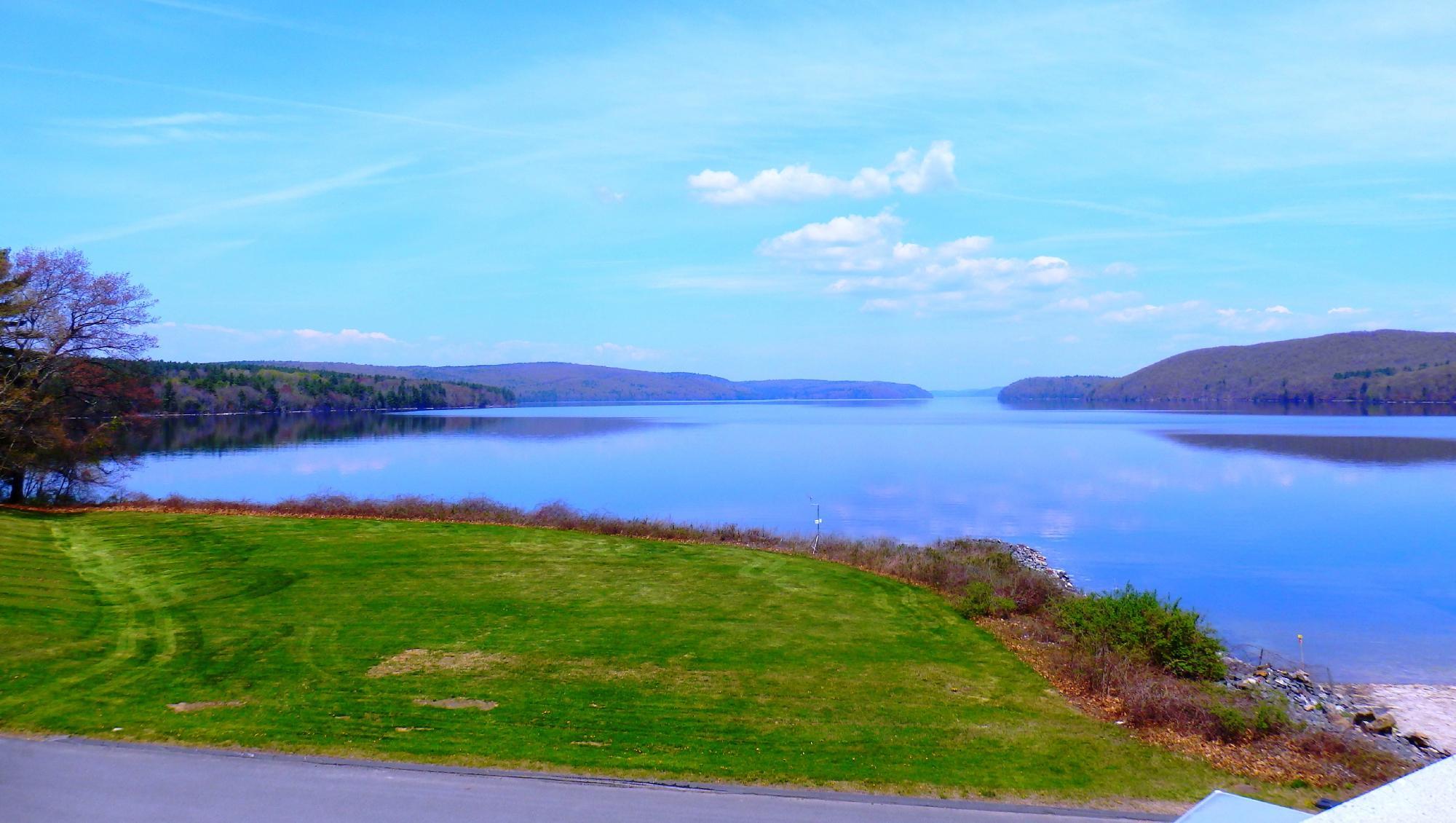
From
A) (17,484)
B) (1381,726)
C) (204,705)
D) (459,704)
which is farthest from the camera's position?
(17,484)

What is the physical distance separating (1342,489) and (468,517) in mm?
47621

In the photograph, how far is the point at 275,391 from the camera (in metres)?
140

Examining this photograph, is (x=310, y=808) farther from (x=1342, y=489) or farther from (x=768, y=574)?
(x=1342, y=489)

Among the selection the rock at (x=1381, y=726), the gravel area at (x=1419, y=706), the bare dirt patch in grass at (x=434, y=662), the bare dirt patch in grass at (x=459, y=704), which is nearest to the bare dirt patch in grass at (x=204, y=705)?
the bare dirt patch in grass at (x=434, y=662)

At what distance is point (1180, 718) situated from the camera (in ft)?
35.6

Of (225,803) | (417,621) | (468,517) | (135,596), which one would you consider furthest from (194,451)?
(225,803)

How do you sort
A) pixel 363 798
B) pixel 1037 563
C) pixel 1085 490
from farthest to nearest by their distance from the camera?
pixel 1085 490 → pixel 1037 563 → pixel 363 798

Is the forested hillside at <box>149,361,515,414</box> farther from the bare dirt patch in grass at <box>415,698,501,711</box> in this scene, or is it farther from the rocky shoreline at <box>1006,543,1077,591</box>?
the bare dirt patch in grass at <box>415,698,501,711</box>

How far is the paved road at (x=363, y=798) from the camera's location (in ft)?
26.3

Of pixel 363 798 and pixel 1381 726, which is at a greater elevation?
pixel 363 798

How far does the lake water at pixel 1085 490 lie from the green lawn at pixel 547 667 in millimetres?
11624

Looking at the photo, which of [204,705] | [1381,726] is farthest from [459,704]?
[1381,726]

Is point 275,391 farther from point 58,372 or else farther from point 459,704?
point 459,704

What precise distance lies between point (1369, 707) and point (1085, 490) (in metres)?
34.8
